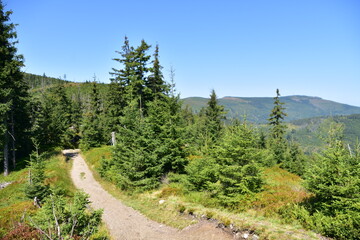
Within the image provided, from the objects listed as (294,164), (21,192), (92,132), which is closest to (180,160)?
(21,192)

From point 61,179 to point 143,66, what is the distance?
17504 millimetres

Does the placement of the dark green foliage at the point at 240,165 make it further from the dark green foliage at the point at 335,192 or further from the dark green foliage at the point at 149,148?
the dark green foliage at the point at 149,148

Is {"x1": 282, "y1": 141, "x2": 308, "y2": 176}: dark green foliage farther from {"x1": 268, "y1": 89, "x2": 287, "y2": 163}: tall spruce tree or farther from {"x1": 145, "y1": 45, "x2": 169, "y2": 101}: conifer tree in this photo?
{"x1": 145, "y1": 45, "x2": 169, "y2": 101}: conifer tree

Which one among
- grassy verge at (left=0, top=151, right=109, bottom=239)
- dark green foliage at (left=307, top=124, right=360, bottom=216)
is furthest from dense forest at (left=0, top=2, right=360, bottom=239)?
grassy verge at (left=0, top=151, right=109, bottom=239)

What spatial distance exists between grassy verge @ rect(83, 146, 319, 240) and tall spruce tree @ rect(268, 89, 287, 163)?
969 inches

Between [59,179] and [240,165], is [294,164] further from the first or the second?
[59,179]

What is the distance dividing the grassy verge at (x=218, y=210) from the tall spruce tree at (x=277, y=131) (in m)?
24.6

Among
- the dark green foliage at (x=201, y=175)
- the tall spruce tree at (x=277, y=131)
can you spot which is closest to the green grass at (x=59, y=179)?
the dark green foliage at (x=201, y=175)

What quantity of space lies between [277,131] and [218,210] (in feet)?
107

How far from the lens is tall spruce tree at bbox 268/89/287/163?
37.5 m

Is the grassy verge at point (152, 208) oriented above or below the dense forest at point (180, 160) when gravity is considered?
below

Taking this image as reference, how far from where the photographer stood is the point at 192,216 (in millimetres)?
13336

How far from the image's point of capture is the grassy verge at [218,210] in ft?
32.1

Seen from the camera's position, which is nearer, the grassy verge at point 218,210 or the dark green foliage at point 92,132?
the grassy verge at point 218,210
